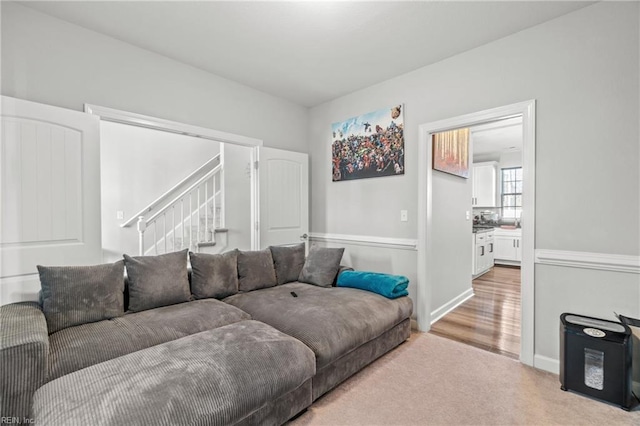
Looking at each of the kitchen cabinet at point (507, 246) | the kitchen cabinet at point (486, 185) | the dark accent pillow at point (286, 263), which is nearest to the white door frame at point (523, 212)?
the dark accent pillow at point (286, 263)

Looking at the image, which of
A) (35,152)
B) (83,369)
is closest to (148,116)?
(35,152)

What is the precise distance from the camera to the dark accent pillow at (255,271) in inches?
116

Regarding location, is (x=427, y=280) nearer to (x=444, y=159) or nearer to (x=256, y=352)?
(x=444, y=159)

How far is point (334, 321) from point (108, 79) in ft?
9.11

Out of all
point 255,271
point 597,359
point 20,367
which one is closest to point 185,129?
point 255,271

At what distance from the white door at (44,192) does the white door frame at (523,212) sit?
9.83 feet

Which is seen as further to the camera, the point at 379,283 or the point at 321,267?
the point at 321,267

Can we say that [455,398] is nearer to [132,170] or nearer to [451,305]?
[451,305]

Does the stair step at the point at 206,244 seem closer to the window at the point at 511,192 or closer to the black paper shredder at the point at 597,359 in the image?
the black paper shredder at the point at 597,359

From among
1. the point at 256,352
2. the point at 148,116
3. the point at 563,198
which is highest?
the point at 148,116

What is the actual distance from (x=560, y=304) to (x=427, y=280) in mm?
1108

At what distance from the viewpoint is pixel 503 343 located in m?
2.79

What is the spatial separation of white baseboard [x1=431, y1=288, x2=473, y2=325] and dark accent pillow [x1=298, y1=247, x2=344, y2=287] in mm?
1266

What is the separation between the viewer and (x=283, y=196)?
12.6ft
